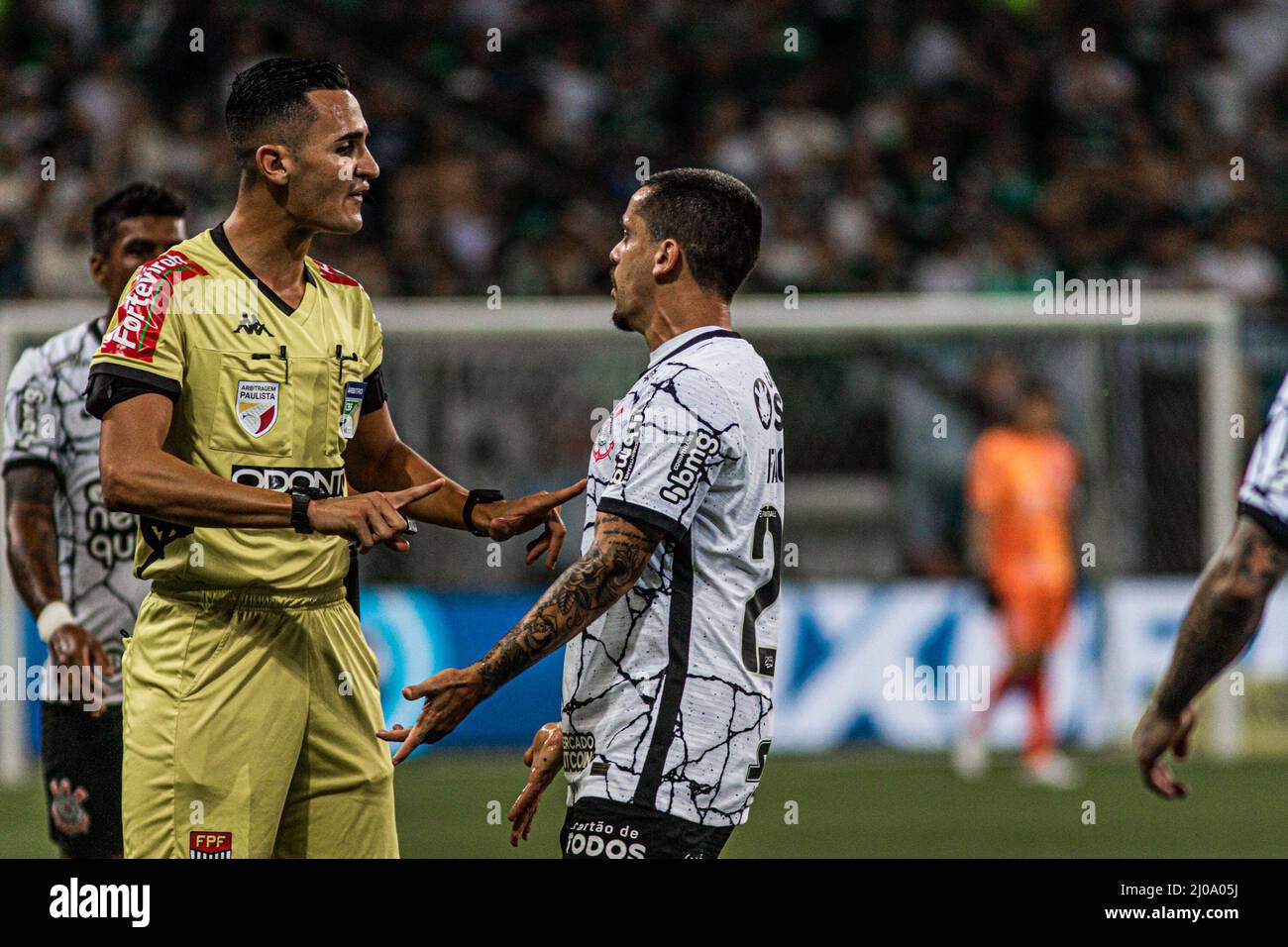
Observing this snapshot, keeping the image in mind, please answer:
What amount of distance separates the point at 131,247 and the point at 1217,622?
10.9 feet

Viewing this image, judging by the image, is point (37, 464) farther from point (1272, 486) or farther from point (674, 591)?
point (1272, 486)

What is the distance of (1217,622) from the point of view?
3.02m

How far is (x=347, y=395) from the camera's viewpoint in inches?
152

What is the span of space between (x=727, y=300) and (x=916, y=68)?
Result: 11904 millimetres

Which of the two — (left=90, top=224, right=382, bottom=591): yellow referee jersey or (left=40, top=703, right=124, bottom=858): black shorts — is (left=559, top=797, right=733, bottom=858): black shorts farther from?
(left=40, top=703, right=124, bottom=858): black shorts

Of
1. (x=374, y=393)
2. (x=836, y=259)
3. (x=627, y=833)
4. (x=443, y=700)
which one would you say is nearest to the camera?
(x=443, y=700)

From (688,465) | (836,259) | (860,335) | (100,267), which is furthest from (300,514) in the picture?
(836,259)

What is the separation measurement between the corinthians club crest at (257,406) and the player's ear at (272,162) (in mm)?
453

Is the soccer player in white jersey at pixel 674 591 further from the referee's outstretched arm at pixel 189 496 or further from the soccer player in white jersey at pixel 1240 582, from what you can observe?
the soccer player in white jersey at pixel 1240 582

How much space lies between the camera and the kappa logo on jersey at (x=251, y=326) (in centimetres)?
367

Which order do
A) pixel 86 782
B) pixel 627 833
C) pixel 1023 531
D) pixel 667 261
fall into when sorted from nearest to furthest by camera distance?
pixel 627 833
pixel 667 261
pixel 86 782
pixel 1023 531
